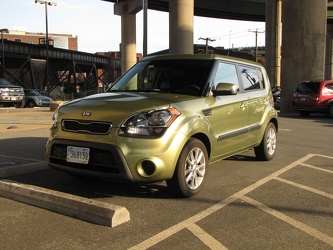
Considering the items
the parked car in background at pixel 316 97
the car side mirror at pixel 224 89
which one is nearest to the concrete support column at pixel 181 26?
the parked car in background at pixel 316 97

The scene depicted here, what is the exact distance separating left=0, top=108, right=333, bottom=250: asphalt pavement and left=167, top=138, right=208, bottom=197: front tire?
0.14 m

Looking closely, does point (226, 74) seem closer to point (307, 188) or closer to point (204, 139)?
point (204, 139)

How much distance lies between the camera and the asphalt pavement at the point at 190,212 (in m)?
3.48

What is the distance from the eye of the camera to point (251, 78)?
22.1ft

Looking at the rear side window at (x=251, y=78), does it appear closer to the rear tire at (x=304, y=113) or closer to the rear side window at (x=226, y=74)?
the rear side window at (x=226, y=74)

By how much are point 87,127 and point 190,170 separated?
1.39 m

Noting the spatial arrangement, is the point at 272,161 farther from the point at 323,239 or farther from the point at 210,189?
the point at 323,239

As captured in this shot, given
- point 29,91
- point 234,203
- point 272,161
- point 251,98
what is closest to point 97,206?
point 234,203

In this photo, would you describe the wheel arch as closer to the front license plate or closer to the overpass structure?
the front license plate

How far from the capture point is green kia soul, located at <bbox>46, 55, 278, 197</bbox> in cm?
426

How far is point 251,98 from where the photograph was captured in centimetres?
644

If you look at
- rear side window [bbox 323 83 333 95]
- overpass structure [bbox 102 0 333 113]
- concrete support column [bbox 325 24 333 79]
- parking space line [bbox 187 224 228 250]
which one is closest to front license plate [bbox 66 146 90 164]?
parking space line [bbox 187 224 228 250]

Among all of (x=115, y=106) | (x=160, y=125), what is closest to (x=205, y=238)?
(x=160, y=125)

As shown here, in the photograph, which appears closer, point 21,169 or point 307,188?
point 307,188
